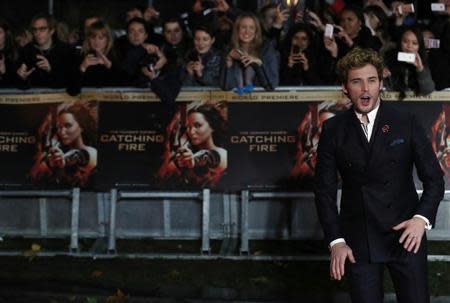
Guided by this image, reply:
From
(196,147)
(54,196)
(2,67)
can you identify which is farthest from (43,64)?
(196,147)

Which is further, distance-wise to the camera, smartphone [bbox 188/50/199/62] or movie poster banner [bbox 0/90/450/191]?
smartphone [bbox 188/50/199/62]

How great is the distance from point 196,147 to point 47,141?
5.42ft

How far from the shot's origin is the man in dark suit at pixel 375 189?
5469 millimetres

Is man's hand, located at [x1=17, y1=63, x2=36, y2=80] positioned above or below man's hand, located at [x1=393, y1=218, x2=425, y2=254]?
above

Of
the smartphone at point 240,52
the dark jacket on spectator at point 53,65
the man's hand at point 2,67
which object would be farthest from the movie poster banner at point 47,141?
the smartphone at point 240,52

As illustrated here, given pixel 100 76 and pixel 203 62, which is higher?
pixel 203 62

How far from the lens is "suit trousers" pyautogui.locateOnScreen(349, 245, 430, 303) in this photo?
18.1ft

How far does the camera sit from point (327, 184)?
18.7 ft

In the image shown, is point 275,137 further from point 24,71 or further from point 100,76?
point 24,71

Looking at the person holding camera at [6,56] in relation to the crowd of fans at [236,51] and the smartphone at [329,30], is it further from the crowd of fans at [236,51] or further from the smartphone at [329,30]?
the smartphone at [329,30]

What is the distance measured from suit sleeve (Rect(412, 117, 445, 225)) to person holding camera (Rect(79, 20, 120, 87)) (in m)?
5.28

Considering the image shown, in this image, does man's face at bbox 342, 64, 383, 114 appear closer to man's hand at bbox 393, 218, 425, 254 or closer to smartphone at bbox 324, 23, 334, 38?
man's hand at bbox 393, 218, 425, 254

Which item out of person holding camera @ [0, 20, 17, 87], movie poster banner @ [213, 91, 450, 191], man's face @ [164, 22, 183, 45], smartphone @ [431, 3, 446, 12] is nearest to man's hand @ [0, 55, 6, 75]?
person holding camera @ [0, 20, 17, 87]

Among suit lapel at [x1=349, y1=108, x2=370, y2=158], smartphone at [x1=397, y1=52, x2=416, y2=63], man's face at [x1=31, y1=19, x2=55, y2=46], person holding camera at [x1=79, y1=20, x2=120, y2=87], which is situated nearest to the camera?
suit lapel at [x1=349, y1=108, x2=370, y2=158]
